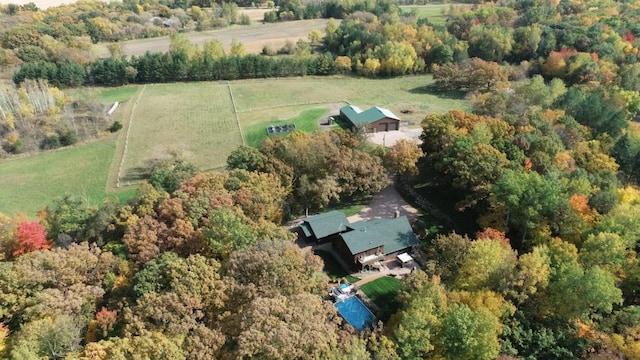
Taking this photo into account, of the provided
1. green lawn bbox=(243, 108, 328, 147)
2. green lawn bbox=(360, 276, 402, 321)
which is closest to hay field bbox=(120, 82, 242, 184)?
green lawn bbox=(243, 108, 328, 147)

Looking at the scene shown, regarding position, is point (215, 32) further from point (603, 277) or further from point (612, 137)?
point (603, 277)

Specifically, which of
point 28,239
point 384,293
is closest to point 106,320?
point 28,239

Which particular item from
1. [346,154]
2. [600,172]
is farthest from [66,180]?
[600,172]

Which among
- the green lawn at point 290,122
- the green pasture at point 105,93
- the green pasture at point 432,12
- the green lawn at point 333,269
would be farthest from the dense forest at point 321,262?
the green pasture at point 432,12

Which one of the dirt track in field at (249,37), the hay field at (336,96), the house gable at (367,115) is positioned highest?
the dirt track in field at (249,37)

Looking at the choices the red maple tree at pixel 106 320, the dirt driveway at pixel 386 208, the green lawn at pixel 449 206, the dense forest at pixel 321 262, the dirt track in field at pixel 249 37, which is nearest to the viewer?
the dense forest at pixel 321 262

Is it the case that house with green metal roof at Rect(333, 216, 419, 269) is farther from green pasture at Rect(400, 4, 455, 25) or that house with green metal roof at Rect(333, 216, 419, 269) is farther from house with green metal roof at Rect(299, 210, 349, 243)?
green pasture at Rect(400, 4, 455, 25)

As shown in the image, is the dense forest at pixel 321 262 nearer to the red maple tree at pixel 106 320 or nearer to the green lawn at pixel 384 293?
the red maple tree at pixel 106 320
